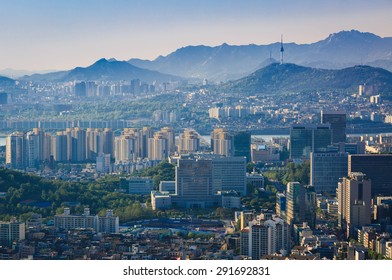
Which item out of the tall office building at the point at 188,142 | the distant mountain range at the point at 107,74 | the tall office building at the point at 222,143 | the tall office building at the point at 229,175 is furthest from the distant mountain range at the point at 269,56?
the tall office building at the point at 229,175

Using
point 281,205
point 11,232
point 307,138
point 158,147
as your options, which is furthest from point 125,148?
point 11,232

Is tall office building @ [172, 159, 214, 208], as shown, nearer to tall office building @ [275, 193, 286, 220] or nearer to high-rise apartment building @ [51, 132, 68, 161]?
tall office building @ [275, 193, 286, 220]

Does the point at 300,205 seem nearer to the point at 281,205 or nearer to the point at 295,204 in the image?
the point at 295,204

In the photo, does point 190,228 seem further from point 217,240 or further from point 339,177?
point 339,177

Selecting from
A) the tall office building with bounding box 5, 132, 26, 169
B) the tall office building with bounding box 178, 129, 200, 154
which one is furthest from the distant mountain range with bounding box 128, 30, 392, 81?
the tall office building with bounding box 5, 132, 26, 169

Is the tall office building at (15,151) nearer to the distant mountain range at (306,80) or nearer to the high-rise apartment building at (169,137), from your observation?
the high-rise apartment building at (169,137)

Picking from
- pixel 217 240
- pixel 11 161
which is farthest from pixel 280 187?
pixel 11 161
